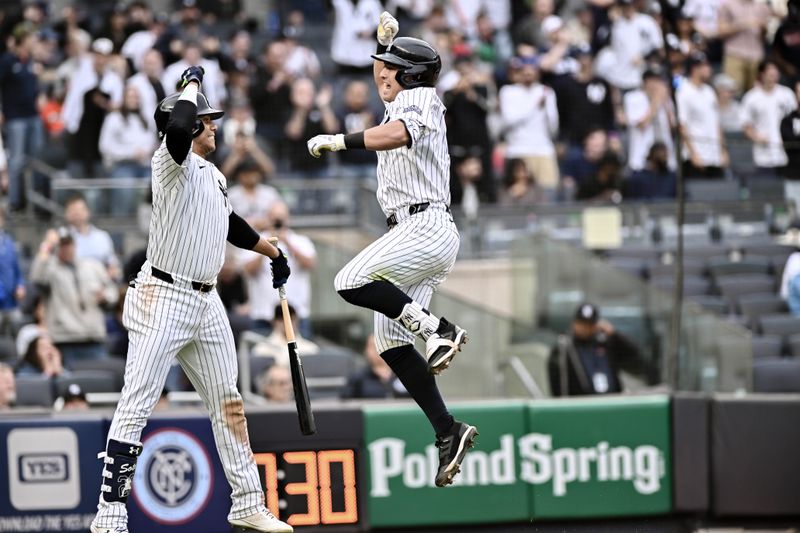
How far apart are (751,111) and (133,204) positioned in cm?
558

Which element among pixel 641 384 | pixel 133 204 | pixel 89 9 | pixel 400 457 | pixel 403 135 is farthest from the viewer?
pixel 89 9

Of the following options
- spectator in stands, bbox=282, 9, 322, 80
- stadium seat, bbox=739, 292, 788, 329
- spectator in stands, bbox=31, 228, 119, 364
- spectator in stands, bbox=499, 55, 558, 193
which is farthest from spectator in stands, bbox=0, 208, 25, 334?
stadium seat, bbox=739, 292, 788, 329

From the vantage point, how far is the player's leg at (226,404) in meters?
6.73

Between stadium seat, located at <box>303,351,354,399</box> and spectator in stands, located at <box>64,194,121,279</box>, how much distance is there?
2.01 meters

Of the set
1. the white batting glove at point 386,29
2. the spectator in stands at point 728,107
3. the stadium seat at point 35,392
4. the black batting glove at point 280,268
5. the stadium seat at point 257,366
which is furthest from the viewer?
the spectator in stands at point 728,107

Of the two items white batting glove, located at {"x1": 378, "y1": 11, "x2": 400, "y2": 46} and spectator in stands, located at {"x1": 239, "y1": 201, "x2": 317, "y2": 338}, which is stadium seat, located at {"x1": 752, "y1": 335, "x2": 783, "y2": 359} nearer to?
spectator in stands, located at {"x1": 239, "y1": 201, "x2": 317, "y2": 338}

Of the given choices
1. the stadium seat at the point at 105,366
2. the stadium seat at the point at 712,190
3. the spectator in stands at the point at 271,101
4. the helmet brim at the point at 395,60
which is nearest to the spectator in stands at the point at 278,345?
the stadium seat at the point at 105,366

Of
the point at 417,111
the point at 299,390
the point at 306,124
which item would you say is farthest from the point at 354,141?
the point at 306,124

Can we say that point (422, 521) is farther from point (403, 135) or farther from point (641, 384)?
point (403, 135)

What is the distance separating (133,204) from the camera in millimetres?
11984

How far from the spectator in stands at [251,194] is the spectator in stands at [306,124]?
0.87 m

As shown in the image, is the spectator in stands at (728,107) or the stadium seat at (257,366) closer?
the stadium seat at (257,366)

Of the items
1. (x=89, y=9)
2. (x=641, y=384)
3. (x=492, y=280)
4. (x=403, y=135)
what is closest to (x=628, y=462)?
(x=641, y=384)

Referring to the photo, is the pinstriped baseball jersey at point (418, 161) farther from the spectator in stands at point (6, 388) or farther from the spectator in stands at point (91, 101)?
the spectator in stands at point (91, 101)
